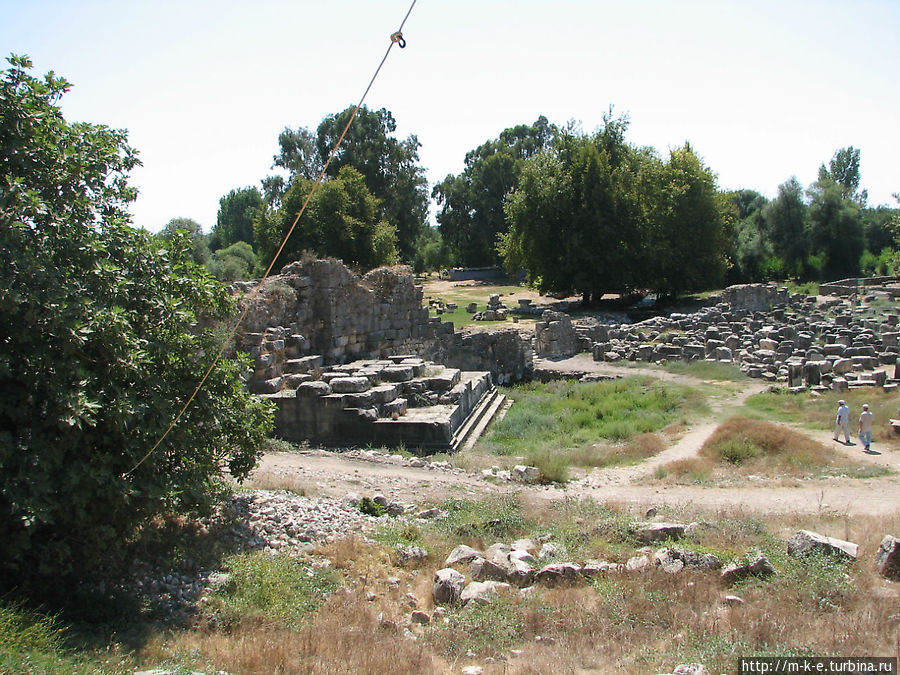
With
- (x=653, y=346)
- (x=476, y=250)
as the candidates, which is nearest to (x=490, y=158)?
(x=476, y=250)

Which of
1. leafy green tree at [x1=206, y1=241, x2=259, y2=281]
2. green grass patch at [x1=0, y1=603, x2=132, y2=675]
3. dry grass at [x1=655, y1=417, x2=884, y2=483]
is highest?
leafy green tree at [x1=206, y1=241, x2=259, y2=281]

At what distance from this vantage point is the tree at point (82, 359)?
5.95m

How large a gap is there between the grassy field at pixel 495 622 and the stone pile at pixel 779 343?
44.8ft

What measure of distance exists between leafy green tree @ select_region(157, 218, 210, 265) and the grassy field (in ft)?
11.8

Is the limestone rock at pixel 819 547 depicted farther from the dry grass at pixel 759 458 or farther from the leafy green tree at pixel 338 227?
the leafy green tree at pixel 338 227

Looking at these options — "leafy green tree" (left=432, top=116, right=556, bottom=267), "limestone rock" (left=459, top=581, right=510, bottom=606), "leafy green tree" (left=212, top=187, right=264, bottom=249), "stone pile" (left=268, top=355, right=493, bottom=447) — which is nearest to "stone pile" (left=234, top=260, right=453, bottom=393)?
"stone pile" (left=268, top=355, right=493, bottom=447)

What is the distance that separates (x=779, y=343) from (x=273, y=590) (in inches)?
949

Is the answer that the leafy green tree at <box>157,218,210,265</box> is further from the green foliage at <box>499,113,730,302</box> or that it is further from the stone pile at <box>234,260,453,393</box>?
the green foliage at <box>499,113,730,302</box>

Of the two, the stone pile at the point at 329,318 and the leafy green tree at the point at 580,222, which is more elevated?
the leafy green tree at the point at 580,222

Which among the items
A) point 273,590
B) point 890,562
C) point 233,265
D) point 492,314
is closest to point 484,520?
point 273,590

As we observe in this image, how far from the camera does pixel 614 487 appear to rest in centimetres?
1209

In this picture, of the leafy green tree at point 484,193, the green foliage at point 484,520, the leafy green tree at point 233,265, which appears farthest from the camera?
the leafy green tree at point 484,193

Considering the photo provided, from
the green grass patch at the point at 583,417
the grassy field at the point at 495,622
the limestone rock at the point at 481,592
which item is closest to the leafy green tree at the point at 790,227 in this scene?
the green grass patch at the point at 583,417

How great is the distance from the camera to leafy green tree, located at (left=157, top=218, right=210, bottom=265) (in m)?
8.27
